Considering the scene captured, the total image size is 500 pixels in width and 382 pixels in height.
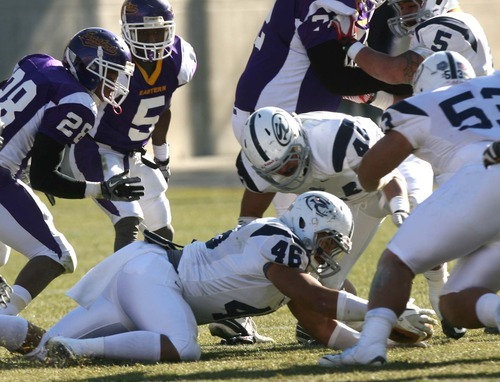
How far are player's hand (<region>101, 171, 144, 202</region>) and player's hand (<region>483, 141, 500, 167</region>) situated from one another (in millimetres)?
1851

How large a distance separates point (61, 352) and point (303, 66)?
2254mm

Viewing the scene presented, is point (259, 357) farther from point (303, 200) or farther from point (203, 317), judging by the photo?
point (303, 200)

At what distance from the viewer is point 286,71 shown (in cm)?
590

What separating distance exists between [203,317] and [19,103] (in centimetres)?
138

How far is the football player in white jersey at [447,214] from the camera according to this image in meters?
3.97

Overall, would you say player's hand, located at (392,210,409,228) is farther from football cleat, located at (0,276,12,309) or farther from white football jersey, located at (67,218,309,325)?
football cleat, located at (0,276,12,309)

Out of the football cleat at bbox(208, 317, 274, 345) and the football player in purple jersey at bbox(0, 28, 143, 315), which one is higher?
the football player in purple jersey at bbox(0, 28, 143, 315)

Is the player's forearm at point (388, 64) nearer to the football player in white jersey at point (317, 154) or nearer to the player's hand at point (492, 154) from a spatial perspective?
the football player in white jersey at point (317, 154)

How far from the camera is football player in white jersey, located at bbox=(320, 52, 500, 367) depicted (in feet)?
13.0

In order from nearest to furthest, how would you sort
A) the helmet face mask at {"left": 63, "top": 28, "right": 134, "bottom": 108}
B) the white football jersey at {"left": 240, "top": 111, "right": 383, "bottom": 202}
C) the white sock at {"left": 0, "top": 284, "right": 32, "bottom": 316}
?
the white football jersey at {"left": 240, "top": 111, "right": 383, "bottom": 202} → the white sock at {"left": 0, "top": 284, "right": 32, "bottom": 316} → the helmet face mask at {"left": 63, "top": 28, "right": 134, "bottom": 108}

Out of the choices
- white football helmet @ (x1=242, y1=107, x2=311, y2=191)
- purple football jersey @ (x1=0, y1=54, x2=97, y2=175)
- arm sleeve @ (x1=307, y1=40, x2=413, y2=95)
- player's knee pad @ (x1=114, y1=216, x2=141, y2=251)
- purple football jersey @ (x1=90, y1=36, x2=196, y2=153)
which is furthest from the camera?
purple football jersey @ (x1=90, y1=36, x2=196, y2=153)

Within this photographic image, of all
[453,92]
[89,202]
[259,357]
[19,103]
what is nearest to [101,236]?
[89,202]

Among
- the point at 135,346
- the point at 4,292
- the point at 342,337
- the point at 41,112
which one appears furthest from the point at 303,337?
the point at 41,112

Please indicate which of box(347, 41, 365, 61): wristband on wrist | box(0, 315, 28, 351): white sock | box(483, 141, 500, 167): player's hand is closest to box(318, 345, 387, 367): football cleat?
box(483, 141, 500, 167): player's hand
